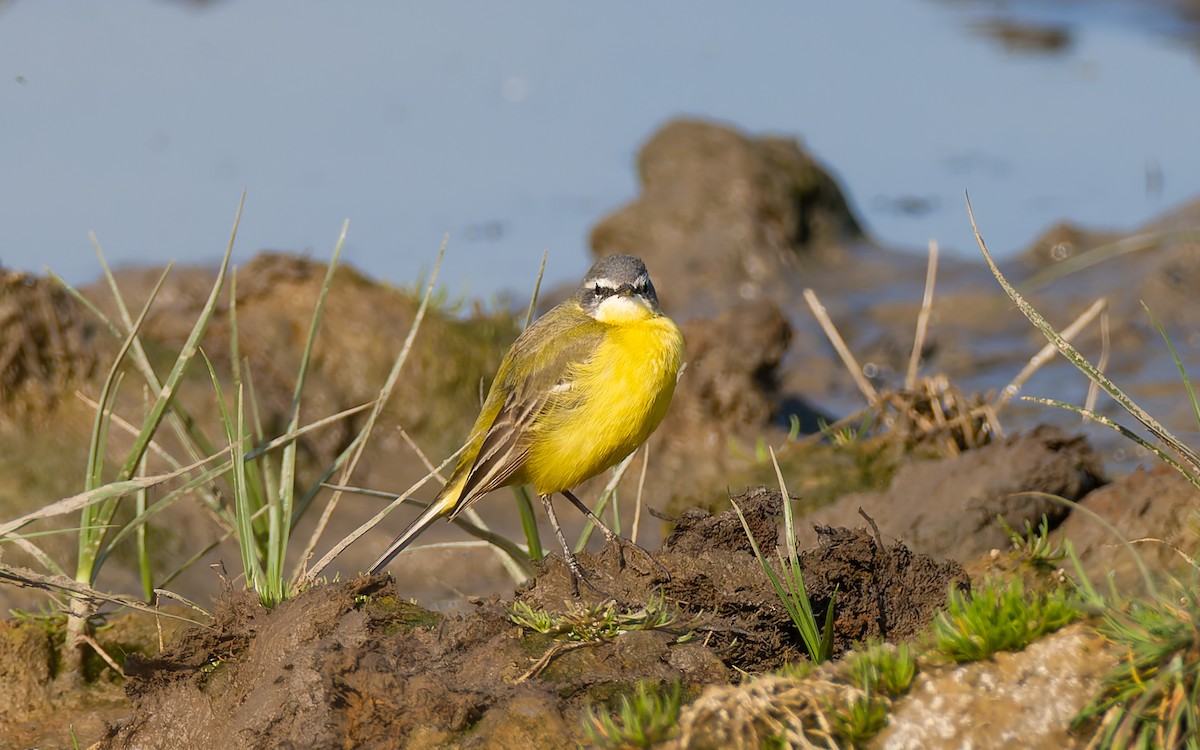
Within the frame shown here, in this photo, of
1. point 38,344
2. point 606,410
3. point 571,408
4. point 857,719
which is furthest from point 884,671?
point 38,344

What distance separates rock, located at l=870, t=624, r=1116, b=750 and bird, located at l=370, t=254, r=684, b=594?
6.22ft

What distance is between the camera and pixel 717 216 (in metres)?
13.4

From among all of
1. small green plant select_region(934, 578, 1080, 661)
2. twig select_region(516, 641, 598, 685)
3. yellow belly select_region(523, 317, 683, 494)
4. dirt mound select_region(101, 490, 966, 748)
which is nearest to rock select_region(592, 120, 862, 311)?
yellow belly select_region(523, 317, 683, 494)

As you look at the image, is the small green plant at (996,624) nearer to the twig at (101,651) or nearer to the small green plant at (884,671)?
the small green plant at (884,671)

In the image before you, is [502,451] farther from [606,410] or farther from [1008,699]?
[1008,699]

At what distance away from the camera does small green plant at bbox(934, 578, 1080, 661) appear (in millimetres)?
4121

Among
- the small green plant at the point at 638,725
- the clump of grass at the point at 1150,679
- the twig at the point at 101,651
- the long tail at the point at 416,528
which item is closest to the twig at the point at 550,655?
the small green plant at the point at 638,725

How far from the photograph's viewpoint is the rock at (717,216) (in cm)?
1305

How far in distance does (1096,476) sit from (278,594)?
171 inches

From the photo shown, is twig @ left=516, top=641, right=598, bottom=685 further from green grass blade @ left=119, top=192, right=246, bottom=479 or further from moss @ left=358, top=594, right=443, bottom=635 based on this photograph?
green grass blade @ left=119, top=192, right=246, bottom=479

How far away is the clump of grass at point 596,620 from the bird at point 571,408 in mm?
832

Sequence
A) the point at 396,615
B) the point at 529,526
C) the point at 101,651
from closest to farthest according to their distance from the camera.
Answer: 1. the point at 396,615
2. the point at 101,651
3. the point at 529,526

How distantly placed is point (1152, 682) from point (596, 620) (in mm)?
1861

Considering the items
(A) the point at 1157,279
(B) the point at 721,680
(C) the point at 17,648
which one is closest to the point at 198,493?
(C) the point at 17,648
